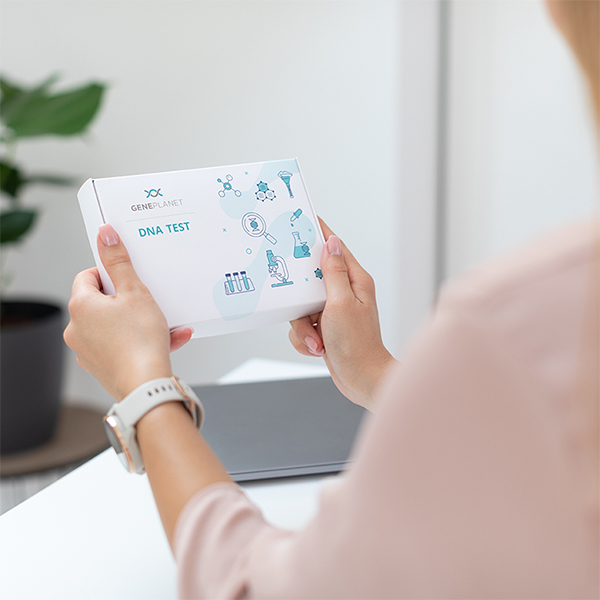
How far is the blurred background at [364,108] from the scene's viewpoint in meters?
1.40

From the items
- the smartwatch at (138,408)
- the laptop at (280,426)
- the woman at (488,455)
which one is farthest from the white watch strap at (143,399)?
the laptop at (280,426)

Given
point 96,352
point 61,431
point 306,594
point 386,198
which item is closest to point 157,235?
point 96,352

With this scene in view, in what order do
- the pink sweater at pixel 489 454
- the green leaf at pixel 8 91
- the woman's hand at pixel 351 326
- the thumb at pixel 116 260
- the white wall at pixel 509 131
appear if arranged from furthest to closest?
the green leaf at pixel 8 91 < the white wall at pixel 509 131 < the woman's hand at pixel 351 326 < the thumb at pixel 116 260 < the pink sweater at pixel 489 454

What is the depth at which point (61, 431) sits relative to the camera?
1.72 m

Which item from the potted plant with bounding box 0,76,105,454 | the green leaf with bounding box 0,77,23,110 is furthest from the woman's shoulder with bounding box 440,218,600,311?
the green leaf with bounding box 0,77,23,110

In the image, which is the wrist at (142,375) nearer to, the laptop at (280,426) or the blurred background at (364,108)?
the laptop at (280,426)

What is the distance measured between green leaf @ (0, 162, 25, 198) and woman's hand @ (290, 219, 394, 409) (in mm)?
1138

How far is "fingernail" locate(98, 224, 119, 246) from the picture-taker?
0.60 m

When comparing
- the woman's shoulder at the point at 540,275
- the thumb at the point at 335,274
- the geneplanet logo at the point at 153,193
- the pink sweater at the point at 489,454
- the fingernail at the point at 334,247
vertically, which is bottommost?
the thumb at the point at 335,274

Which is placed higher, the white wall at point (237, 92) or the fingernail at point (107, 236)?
the fingernail at point (107, 236)

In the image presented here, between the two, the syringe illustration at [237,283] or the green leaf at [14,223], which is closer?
the syringe illustration at [237,283]

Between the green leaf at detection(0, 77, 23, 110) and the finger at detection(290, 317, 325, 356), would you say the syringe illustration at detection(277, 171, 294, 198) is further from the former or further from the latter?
the green leaf at detection(0, 77, 23, 110)

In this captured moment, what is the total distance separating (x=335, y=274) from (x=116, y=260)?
218mm

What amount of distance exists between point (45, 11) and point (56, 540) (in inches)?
57.1
